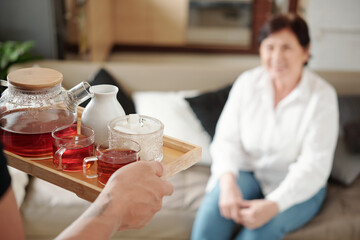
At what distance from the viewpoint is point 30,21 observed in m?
2.95

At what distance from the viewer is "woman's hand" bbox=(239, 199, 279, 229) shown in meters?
1.83

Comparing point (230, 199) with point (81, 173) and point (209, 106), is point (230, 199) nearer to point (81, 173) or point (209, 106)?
point (209, 106)

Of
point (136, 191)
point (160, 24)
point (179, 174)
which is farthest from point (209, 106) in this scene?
point (160, 24)

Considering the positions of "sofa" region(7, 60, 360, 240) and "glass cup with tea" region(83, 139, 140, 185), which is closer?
"glass cup with tea" region(83, 139, 140, 185)

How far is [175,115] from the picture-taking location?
2424 millimetres

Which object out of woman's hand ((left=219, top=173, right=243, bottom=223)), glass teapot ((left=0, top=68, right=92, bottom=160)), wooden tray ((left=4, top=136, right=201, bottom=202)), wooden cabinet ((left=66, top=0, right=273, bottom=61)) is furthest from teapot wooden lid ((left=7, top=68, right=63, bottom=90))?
wooden cabinet ((left=66, top=0, right=273, bottom=61))

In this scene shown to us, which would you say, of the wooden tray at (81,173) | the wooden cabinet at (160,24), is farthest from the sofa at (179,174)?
the wooden cabinet at (160,24)

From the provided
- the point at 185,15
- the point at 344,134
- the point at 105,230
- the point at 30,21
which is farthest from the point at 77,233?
the point at 185,15

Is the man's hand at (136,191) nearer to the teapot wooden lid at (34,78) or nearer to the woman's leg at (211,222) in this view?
the teapot wooden lid at (34,78)

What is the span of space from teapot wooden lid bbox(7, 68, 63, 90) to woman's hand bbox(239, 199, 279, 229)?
1116 millimetres

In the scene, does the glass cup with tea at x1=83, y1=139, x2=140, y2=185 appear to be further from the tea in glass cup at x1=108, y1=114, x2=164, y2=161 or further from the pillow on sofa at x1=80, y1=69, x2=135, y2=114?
the pillow on sofa at x1=80, y1=69, x2=135, y2=114

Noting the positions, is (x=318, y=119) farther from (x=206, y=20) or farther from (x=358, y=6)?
(x=206, y=20)

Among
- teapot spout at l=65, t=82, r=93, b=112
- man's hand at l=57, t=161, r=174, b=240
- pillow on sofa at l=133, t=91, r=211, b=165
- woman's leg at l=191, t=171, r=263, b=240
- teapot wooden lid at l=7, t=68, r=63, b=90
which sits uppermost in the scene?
teapot wooden lid at l=7, t=68, r=63, b=90

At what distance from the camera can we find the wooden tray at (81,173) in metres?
0.85
